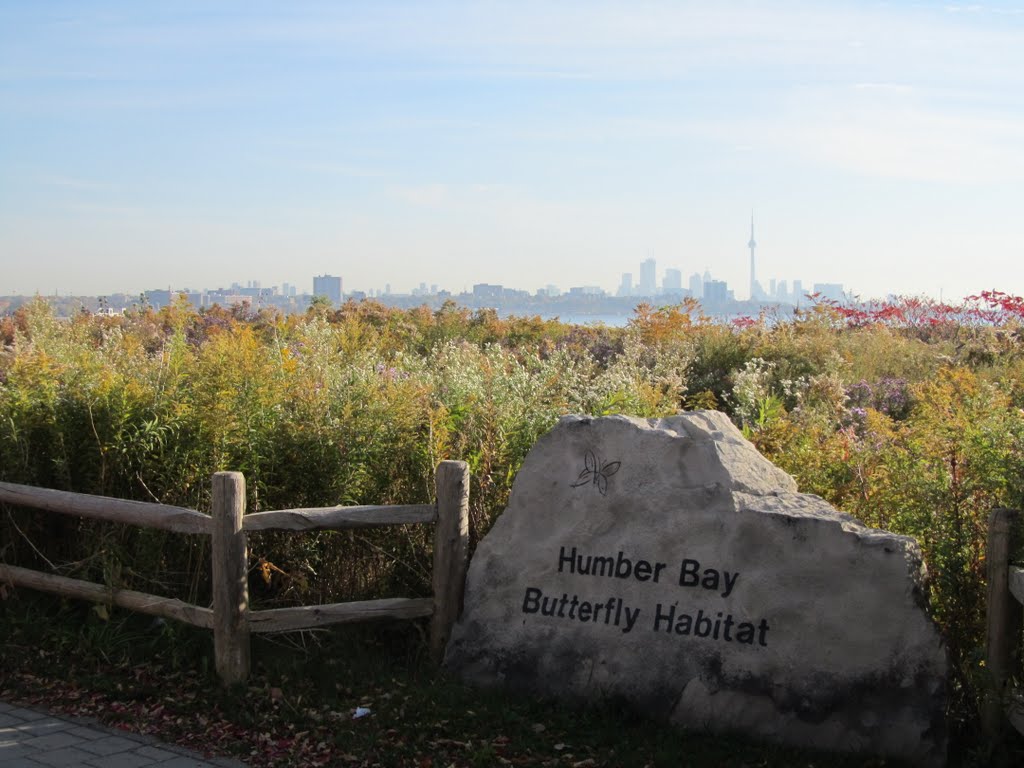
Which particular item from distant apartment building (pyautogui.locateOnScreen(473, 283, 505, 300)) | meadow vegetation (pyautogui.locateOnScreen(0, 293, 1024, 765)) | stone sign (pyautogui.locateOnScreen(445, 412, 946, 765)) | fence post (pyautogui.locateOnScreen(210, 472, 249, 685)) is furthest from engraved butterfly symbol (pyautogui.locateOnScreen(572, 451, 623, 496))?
distant apartment building (pyautogui.locateOnScreen(473, 283, 505, 300))

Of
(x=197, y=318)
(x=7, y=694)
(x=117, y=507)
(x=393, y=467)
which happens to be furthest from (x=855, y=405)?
(x=197, y=318)

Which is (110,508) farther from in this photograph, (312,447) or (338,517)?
(338,517)

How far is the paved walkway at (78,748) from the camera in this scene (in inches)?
211

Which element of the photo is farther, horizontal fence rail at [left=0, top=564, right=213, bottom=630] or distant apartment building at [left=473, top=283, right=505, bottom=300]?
distant apartment building at [left=473, top=283, right=505, bottom=300]

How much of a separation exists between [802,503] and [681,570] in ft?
2.45

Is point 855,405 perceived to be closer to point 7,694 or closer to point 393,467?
point 393,467

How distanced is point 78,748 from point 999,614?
4753 mm

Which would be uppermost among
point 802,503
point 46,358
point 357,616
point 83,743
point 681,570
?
point 46,358

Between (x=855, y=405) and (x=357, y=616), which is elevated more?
Result: (x=855, y=405)

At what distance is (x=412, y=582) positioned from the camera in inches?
278

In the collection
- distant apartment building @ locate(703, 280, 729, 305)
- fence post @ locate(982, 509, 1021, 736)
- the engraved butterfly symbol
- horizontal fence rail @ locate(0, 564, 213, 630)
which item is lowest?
horizontal fence rail @ locate(0, 564, 213, 630)

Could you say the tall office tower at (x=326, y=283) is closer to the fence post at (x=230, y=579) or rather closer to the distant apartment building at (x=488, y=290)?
the distant apartment building at (x=488, y=290)

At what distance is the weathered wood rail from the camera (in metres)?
6.16

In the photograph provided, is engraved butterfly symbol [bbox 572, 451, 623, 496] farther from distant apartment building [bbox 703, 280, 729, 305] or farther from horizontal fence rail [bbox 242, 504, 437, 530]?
distant apartment building [bbox 703, 280, 729, 305]
